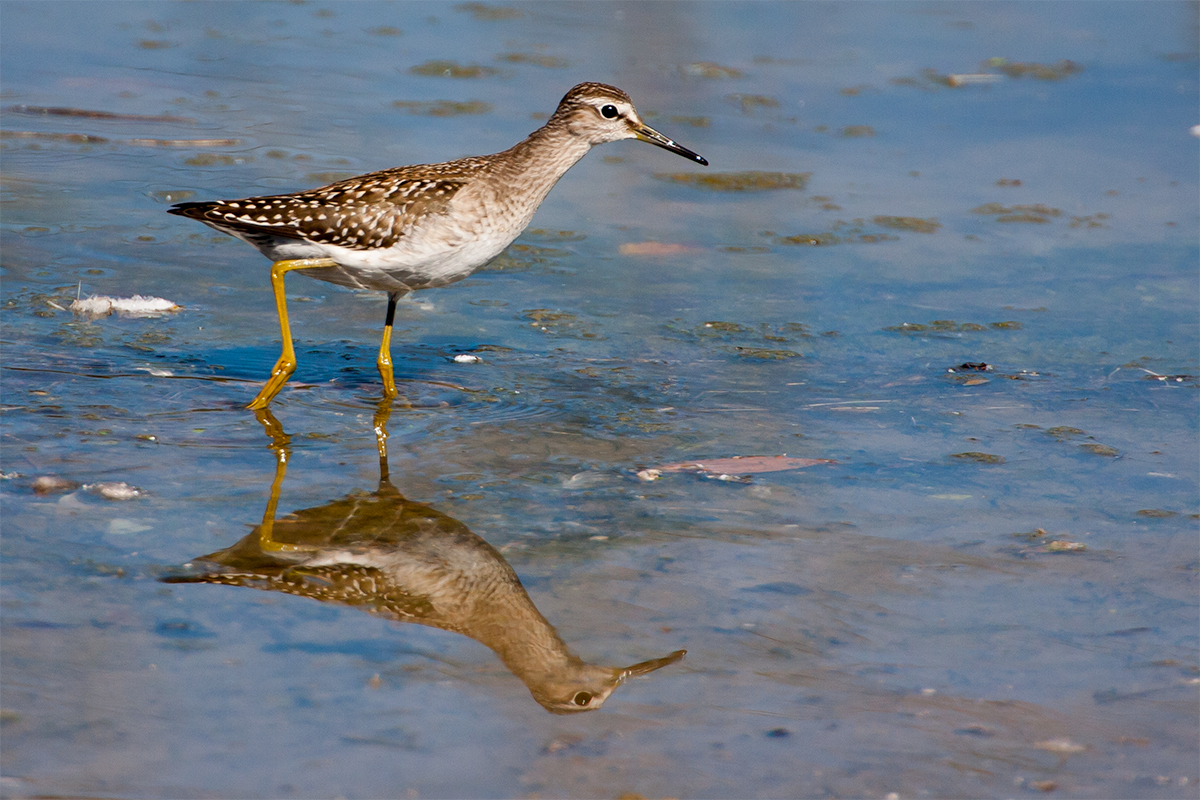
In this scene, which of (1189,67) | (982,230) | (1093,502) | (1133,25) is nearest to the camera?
(1093,502)

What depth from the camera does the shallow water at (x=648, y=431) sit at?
374 cm

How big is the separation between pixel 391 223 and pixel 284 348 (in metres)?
0.75

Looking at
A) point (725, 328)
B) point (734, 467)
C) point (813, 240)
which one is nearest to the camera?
point (734, 467)

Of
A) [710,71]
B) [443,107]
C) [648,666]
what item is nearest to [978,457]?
[648,666]

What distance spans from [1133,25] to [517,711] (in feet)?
42.4

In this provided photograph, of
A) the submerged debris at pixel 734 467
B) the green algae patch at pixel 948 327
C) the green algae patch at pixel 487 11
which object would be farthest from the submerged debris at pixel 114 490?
the green algae patch at pixel 487 11

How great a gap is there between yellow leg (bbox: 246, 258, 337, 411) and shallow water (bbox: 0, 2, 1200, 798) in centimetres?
12

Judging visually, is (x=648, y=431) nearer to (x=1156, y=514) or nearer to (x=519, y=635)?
(x=519, y=635)

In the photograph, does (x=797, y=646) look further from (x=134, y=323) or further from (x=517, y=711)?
(x=134, y=323)

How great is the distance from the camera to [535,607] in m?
4.38

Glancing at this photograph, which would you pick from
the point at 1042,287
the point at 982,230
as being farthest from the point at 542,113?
the point at 1042,287

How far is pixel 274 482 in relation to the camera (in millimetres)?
5195

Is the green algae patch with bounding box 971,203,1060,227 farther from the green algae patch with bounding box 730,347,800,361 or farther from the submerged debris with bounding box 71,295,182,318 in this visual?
the submerged debris with bounding box 71,295,182,318

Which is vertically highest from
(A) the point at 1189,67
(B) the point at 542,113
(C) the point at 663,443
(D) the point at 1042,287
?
(A) the point at 1189,67
